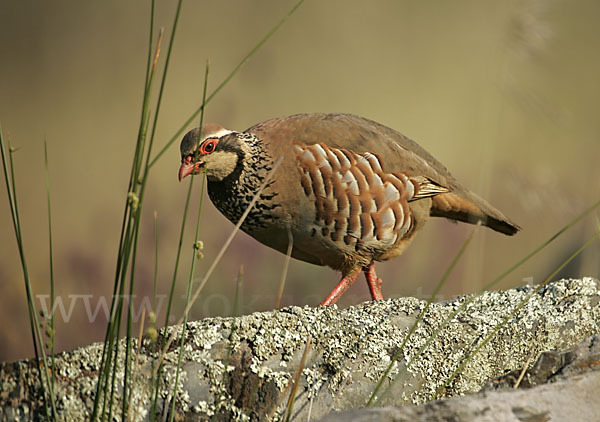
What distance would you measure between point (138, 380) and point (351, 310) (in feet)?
1.93

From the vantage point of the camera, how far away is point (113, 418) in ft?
4.28

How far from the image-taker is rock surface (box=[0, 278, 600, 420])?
1326 mm

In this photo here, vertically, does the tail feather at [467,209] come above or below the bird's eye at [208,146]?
below

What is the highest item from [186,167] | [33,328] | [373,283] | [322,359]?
[186,167]

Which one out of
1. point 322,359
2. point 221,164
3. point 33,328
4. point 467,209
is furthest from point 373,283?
point 33,328

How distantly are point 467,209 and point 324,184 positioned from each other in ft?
2.20

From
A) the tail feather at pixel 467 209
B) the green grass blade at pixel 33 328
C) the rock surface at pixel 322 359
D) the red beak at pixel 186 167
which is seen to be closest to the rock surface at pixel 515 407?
the rock surface at pixel 322 359

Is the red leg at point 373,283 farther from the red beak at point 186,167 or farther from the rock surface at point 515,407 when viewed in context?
the rock surface at point 515,407

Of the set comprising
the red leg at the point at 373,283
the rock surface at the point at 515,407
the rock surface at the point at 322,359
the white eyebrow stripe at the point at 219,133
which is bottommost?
the red leg at the point at 373,283

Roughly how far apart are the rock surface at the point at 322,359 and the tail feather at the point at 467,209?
939 millimetres

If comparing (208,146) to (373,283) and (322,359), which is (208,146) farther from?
(322,359)

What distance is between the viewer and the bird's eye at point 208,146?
2.36m

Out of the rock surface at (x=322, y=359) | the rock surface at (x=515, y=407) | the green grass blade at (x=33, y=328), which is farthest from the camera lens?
the rock surface at (x=322, y=359)

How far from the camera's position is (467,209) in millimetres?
2754
